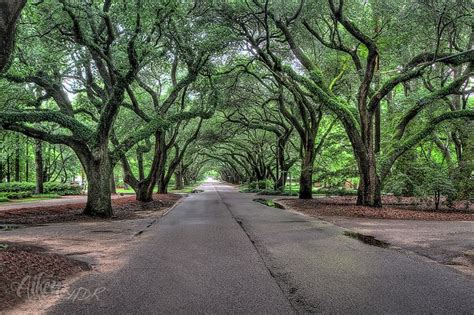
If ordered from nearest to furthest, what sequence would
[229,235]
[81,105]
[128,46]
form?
[229,235] → [128,46] → [81,105]

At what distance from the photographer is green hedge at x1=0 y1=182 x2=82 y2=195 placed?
32219 millimetres

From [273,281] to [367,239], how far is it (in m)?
4.70

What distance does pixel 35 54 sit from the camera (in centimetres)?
1288

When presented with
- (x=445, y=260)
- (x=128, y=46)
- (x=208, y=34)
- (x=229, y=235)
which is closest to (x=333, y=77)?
(x=208, y=34)

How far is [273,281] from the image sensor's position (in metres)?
5.44

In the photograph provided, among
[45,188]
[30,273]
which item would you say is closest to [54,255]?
[30,273]

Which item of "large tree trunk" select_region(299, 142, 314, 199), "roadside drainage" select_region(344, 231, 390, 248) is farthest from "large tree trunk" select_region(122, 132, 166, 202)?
"roadside drainage" select_region(344, 231, 390, 248)

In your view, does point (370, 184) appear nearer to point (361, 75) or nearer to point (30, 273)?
point (361, 75)

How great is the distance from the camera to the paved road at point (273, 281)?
172 inches

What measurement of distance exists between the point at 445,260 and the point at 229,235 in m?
5.06

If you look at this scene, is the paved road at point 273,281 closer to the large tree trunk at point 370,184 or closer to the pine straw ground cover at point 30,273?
the pine straw ground cover at point 30,273

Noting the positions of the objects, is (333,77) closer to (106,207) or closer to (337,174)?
(337,174)

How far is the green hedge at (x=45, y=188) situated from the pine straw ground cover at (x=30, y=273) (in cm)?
2858

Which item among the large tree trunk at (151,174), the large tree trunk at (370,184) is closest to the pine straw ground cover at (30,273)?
the large tree trunk at (370,184)
